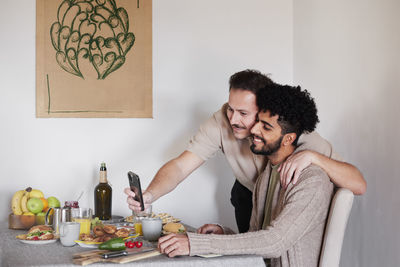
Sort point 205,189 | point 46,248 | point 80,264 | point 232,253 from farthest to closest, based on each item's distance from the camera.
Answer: point 205,189, point 46,248, point 232,253, point 80,264

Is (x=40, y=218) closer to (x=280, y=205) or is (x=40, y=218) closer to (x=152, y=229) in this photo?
(x=152, y=229)

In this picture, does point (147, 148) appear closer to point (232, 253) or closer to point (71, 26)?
point (71, 26)

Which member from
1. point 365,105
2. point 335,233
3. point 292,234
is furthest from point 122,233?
point 365,105

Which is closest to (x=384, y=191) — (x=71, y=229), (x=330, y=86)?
(x=330, y=86)

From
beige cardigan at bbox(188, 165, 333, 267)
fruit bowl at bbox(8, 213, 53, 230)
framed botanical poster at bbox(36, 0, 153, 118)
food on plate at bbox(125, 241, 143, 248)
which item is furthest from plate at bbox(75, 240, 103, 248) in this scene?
framed botanical poster at bbox(36, 0, 153, 118)

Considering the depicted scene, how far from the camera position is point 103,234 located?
67.2 inches

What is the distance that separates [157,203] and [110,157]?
40 cm

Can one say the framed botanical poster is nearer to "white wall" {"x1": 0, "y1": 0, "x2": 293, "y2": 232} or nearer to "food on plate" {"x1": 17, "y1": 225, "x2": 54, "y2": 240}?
"white wall" {"x1": 0, "y1": 0, "x2": 293, "y2": 232}

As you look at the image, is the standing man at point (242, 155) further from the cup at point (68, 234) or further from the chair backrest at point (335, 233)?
the cup at point (68, 234)

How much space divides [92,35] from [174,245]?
182 cm

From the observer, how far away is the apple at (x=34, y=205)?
2.07 metres

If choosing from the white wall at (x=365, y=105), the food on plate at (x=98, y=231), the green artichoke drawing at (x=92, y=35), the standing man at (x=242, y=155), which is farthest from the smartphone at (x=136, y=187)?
the green artichoke drawing at (x=92, y=35)

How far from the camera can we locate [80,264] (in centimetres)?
128

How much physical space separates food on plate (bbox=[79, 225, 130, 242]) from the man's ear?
0.65 m
